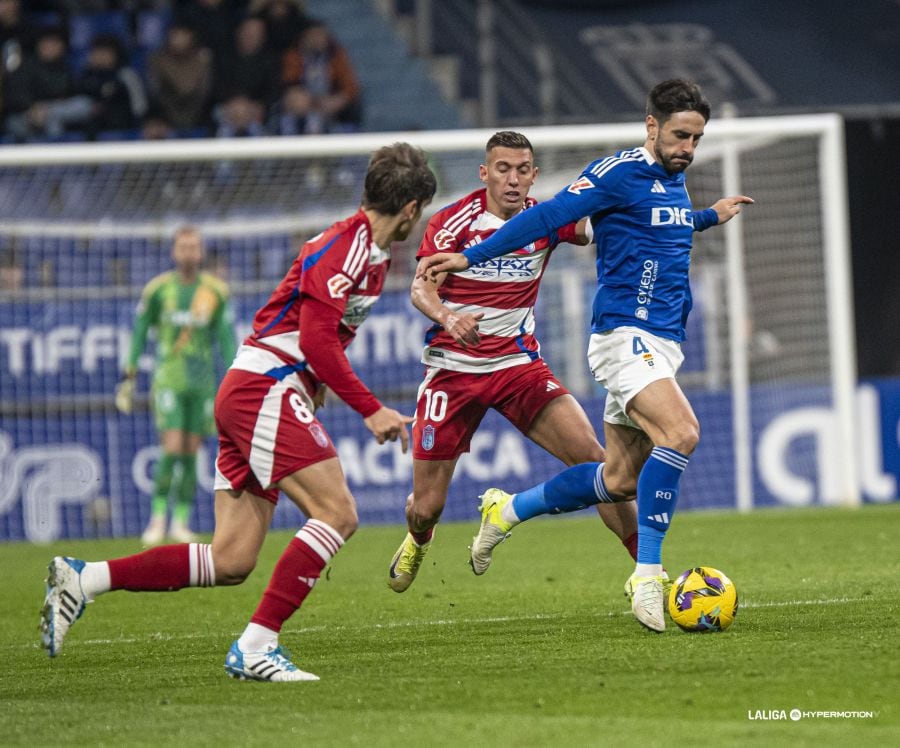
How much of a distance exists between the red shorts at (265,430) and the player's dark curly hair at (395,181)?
0.71 m

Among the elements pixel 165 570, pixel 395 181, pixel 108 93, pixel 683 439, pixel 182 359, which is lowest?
pixel 165 570

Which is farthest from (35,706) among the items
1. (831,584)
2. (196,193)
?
(196,193)

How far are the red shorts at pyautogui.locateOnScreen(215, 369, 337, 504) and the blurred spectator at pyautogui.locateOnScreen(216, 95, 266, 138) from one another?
11.5 m

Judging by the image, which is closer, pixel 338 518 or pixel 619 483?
pixel 338 518

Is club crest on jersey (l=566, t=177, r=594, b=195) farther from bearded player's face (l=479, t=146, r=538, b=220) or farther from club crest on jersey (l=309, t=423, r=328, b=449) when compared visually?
club crest on jersey (l=309, t=423, r=328, b=449)

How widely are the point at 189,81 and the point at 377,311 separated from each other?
15.4 feet

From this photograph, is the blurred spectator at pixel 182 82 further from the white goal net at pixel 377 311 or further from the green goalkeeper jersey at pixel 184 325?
the green goalkeeper jersey at pixel 184 325

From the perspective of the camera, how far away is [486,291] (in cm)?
746

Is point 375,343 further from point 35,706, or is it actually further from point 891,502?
point 35,706

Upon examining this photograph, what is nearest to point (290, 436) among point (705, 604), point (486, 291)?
point (705, 604)

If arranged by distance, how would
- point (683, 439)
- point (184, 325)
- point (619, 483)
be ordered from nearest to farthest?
1. point (683, 439)
2. point (619, 483)
3. point (184, 325)

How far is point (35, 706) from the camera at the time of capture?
5.21 m

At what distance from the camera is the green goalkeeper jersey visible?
12.4m

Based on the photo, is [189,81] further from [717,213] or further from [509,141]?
[717,213]
